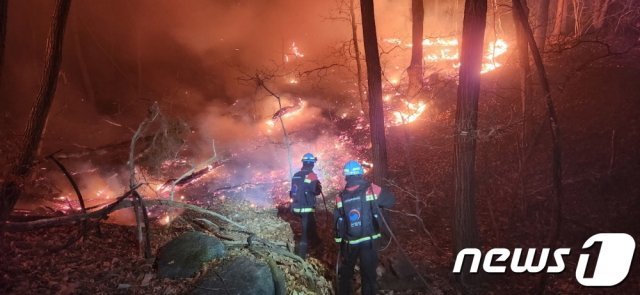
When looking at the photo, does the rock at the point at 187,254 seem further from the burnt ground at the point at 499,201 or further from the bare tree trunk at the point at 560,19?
the bare tree trunk at the point at 560,19

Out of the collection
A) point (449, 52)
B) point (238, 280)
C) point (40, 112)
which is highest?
point (449, 52)

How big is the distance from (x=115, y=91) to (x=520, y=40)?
27256 mm

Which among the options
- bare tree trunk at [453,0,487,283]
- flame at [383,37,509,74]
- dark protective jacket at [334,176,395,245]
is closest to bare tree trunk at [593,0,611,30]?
flame at [383,37,509,74]

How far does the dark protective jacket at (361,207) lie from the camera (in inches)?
253

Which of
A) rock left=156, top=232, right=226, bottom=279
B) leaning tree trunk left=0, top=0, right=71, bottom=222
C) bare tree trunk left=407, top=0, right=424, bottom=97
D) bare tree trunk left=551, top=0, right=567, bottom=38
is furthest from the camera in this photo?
bare tree trunk left=551, top=0, right=567, bottom=38

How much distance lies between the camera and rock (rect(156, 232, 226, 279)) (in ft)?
19.7

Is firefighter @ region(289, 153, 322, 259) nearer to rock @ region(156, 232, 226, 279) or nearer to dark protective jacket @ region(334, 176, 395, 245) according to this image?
dark protective jacket @ region(334, 176, 395, 245)

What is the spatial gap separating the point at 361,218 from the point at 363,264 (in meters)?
0.85

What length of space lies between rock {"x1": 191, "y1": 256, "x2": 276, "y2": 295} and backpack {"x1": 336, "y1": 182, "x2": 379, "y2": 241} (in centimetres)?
154

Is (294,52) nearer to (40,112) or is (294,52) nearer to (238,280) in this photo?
(40,112)

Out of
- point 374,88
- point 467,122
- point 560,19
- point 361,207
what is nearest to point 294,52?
point 560,19

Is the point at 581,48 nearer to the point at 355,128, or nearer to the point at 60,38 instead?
the point at 355,128

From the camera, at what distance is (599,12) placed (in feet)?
61.0

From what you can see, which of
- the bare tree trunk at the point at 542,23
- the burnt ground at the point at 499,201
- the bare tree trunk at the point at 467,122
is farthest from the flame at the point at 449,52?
the bare tree trunk at the point at 467,122
